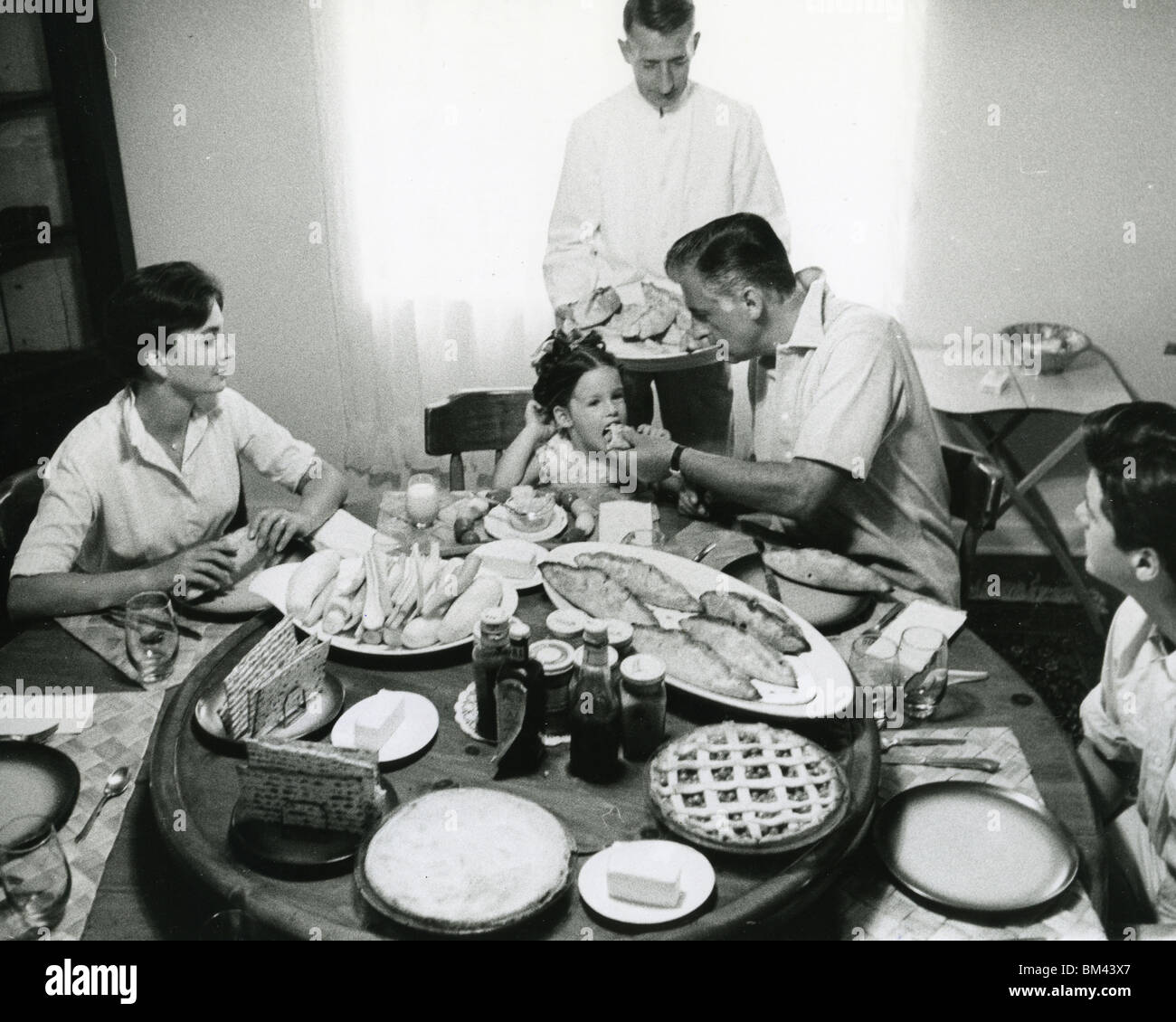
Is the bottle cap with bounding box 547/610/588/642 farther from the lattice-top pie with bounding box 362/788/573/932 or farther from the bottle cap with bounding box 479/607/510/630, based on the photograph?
the lattice-top pie with bounding box 362/788/573/932

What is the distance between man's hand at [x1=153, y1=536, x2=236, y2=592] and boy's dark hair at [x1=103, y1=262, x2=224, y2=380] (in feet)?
2.03

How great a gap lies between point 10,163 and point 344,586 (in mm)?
2456

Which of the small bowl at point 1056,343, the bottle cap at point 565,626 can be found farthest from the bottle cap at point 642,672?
the small bowl at point 1056,343

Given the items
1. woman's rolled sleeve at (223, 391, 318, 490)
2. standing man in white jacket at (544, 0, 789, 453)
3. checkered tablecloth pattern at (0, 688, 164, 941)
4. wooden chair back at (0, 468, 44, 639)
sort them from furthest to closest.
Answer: standing man in white jacket at (544, 0, 789, 453) → woman's rolled sleeve at (223, 391, 318, 490) → wooden chair back at (0, 468, 44, 639) → checkered tablecloth pattern at (0, 688, 164, 941)

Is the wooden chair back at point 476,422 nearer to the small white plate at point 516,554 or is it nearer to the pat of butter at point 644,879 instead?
the small white plate at point 516,554

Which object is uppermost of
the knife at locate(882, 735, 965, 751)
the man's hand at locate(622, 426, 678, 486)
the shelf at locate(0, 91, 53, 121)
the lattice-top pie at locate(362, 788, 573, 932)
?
the shelf at locate(0, 91, 53, 121)

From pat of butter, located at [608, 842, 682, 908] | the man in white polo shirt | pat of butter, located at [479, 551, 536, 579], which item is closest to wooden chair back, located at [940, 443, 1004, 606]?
the man in white polo shirt

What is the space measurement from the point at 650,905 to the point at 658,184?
2.70 meters

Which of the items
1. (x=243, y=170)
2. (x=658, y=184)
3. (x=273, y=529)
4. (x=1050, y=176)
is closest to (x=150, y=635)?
(x=273, y=529)

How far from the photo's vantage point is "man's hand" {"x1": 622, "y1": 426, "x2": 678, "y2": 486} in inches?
96.7

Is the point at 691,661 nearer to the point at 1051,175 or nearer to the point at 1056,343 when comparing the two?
the point at 1056,343

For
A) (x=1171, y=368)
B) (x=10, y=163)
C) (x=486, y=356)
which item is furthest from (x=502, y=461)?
(x=1171, y=368)

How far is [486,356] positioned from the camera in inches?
153

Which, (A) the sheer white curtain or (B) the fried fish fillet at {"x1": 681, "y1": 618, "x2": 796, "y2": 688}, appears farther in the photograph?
(A) the sheer white curtain
